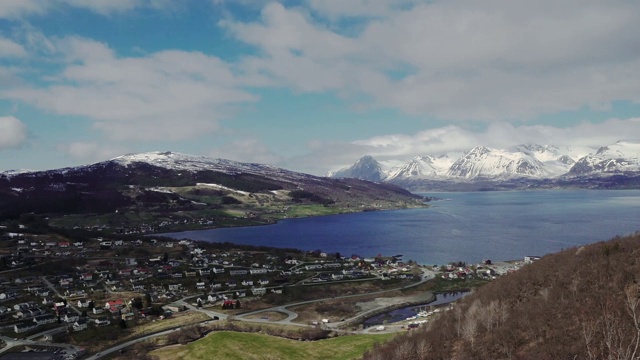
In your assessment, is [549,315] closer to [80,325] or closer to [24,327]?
[80,325]

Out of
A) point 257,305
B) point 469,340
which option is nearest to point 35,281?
point 257,305

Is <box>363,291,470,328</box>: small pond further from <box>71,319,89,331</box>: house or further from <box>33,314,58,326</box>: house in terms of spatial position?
<box>33,314,58,326</box>: house

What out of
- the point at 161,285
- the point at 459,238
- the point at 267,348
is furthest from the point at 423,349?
the point at 459,238

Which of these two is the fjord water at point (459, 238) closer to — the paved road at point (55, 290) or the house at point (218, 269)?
the house at point (218, 269)

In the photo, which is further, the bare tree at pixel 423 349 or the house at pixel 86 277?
the house at pixel 86 277

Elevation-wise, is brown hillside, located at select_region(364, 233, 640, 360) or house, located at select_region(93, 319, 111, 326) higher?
brown hillside, located at select_region(364, 233, 640, 360)

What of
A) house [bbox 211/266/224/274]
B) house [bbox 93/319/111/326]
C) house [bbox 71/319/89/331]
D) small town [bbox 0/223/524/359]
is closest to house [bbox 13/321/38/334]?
small town [bbox 0/223/524/359]

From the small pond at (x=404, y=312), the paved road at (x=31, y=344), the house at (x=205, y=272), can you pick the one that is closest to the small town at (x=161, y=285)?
→ the paved road at (x=31, y=344)
